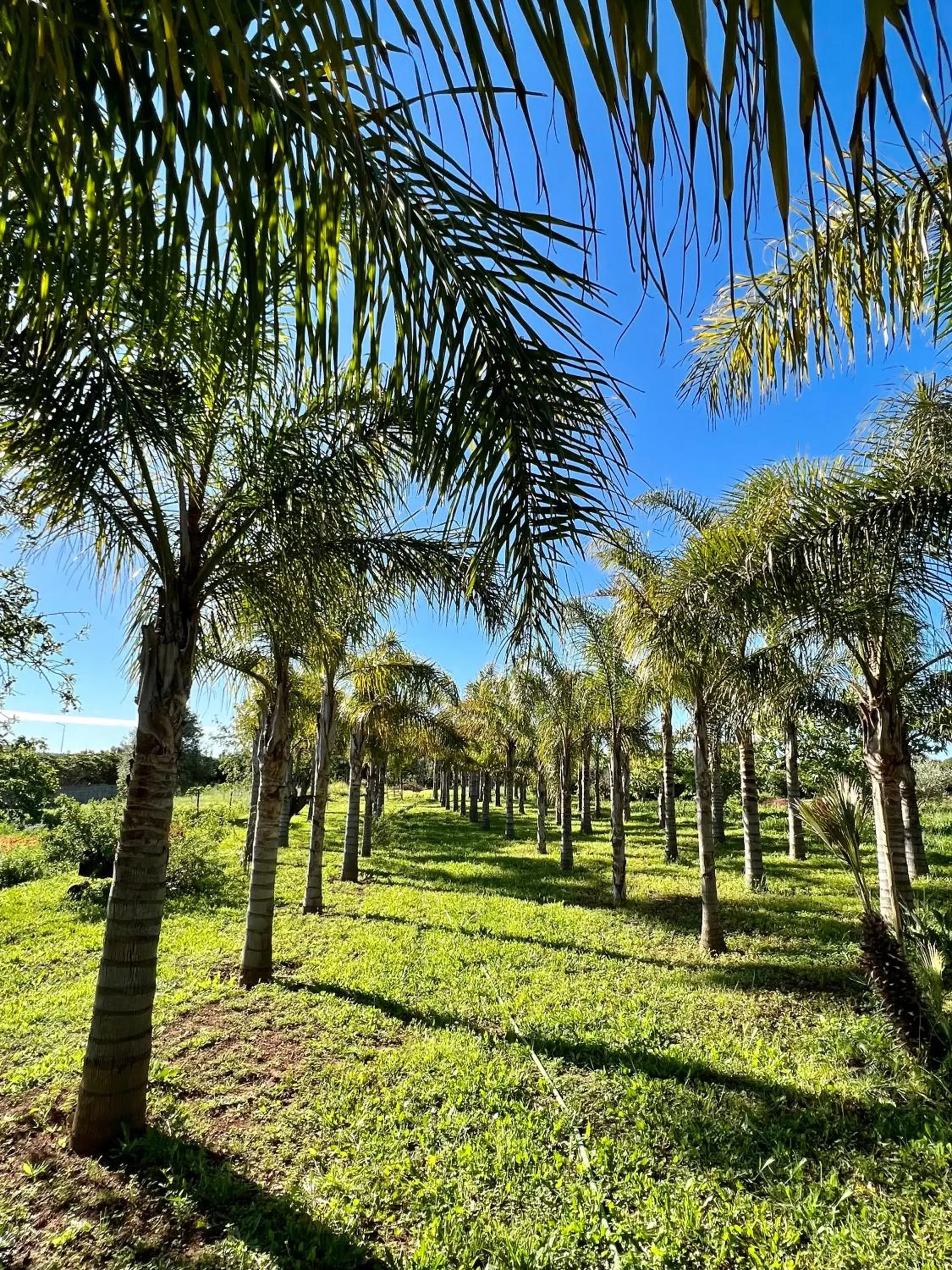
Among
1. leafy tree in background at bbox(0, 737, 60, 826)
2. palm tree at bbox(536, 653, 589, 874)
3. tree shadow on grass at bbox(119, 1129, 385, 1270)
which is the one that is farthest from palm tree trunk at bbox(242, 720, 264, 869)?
tree shadow on grass at bbox(119, 1129, 385, 1270)

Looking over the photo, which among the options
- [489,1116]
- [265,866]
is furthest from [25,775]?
[489,1116]

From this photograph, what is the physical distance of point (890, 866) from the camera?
7496mm

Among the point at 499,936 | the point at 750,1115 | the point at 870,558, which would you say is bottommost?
the point at 499,936

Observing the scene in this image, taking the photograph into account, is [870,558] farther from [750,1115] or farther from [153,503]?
[153,503]

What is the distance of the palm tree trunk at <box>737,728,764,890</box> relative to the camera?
46.0 feet

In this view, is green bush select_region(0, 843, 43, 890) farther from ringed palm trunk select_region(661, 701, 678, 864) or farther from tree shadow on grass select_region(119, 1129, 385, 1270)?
ringed palm trunk select_region(661, 701, 678, 864)

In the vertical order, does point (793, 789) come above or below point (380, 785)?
above

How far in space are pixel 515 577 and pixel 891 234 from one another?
281cm

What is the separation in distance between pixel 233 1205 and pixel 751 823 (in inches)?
507

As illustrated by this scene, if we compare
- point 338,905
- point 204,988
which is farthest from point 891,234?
point 338,905

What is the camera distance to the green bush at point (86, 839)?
17062 mm

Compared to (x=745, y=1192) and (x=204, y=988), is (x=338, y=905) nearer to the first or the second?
(x=204, y=988)

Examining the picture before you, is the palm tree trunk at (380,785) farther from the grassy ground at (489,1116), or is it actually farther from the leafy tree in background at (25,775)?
the grassy ground at (489,1116)

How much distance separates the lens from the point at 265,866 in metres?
8.12
